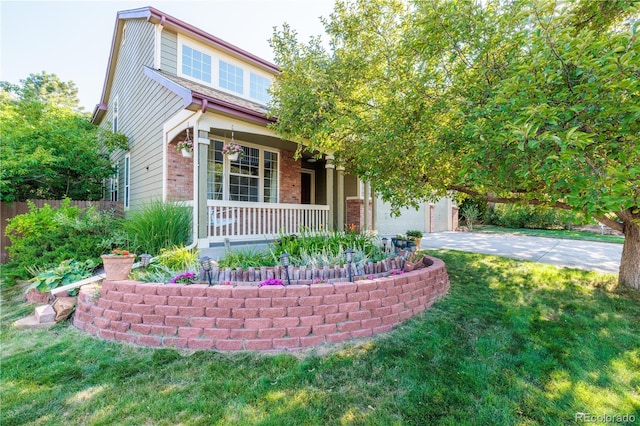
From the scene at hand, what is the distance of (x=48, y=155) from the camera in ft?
26.5

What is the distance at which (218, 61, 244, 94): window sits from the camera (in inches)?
348

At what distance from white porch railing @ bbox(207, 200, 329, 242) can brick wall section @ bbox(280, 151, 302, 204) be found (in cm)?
187

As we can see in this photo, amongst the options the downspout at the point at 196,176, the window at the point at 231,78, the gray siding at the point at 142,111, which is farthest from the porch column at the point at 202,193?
the window at the point at 231,78

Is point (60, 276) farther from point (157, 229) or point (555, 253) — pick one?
point (555, 253)

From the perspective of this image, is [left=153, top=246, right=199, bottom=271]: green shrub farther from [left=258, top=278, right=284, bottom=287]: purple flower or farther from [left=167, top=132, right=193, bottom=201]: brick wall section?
[left=167, top=132, right=193, bottom=201]: brick wall section

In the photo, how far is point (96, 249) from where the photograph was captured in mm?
5375

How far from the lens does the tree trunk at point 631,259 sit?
499 centimetres

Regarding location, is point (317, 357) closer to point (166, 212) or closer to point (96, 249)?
point (166, 212)

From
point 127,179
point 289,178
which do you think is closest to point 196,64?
point 289,178

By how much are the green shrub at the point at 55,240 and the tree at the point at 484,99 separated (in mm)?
4188

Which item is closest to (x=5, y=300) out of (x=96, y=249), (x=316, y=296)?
(x=96, y=249)

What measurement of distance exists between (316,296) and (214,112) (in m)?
4.18

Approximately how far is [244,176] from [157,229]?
144 inches

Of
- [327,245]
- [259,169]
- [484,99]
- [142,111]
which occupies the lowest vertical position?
[327,245]
